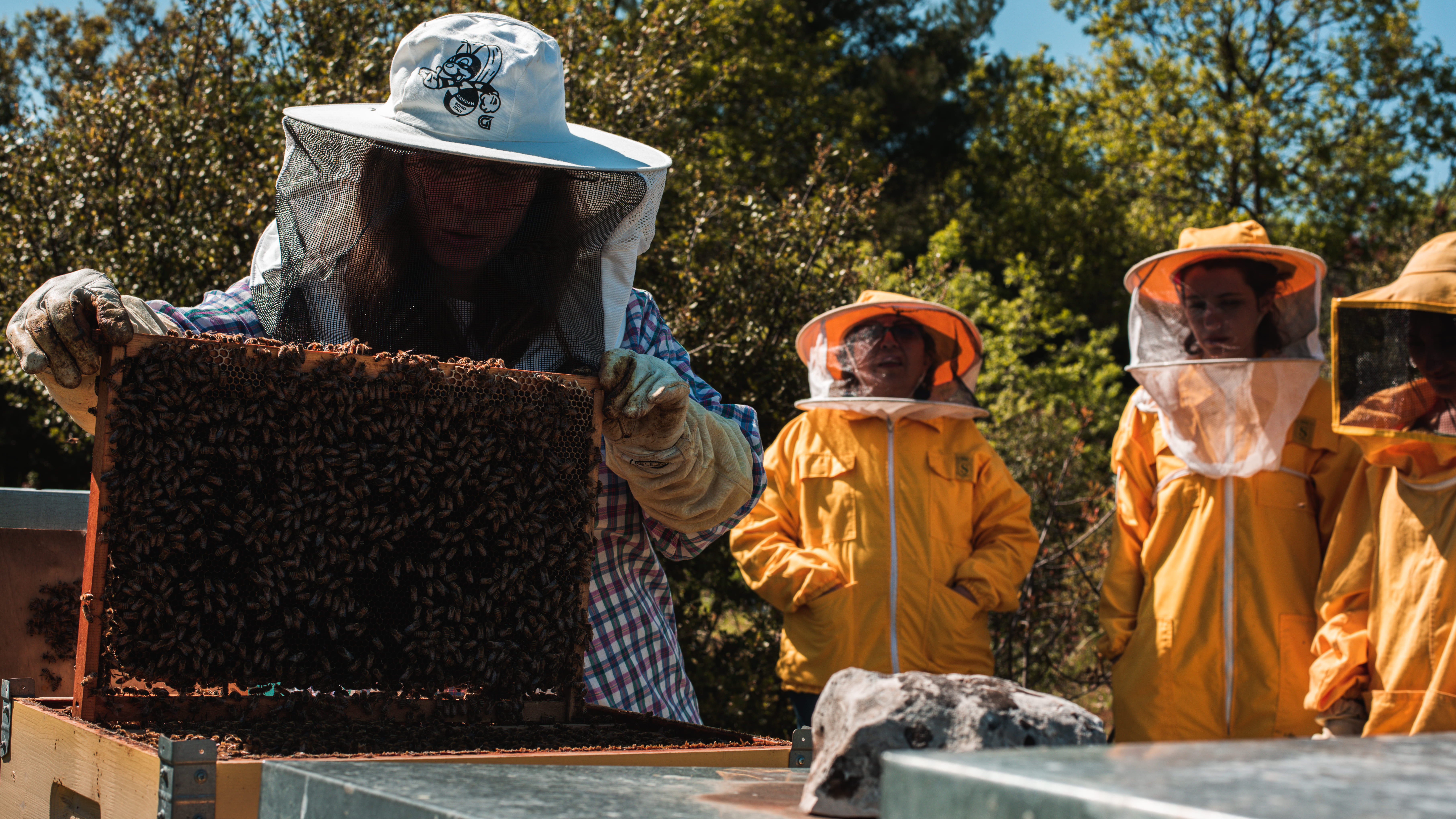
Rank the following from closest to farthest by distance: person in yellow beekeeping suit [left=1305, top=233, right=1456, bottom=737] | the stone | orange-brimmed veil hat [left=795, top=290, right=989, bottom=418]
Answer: the stone < person in yellow beekeeping suit [left=1305, top=233, right=1456, bottom=737] < orange-brimmed veil hat [left=795, top=290, right=989, bottom=418]

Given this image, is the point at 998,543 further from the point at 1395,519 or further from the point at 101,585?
the point at 101,585

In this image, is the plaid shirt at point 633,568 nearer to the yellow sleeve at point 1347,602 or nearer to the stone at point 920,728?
the stone at point 920,728

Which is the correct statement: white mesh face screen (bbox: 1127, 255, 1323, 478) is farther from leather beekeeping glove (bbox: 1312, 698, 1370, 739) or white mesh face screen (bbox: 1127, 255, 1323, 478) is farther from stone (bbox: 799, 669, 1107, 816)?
stone (bbox: 799, 669, 1107, 816)

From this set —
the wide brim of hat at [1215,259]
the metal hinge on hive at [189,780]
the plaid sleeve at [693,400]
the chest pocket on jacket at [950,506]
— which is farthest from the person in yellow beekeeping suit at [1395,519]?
the metal hinge on hive at [189,780]

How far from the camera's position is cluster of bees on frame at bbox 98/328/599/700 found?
Result: 1.93 m

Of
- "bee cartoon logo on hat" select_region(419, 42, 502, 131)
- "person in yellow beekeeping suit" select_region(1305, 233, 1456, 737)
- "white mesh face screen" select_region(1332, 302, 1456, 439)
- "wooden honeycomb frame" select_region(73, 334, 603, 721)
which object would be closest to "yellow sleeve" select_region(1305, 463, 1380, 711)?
"person in yellow beekeeping suit" select_region(1305, 233, 1456, 737)

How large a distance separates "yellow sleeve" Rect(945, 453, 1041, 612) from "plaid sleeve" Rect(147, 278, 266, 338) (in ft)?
9.99

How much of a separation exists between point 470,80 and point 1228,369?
3.10 meters

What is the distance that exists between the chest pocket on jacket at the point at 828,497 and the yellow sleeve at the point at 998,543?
434 mm

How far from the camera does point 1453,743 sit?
34.2 inches

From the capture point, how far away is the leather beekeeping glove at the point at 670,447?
7.40 feet

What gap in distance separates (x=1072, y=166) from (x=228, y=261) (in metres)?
22.4

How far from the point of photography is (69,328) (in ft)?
6.24

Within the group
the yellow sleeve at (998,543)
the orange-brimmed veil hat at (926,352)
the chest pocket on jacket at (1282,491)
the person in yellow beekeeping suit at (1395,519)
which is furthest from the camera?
the orange-brimmed veil hat at (926,352)
